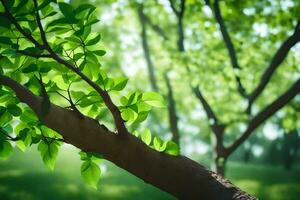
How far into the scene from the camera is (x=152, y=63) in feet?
48.4

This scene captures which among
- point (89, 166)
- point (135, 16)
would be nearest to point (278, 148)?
point (135, 16)

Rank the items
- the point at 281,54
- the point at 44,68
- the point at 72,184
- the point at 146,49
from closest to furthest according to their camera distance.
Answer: the point at 44,68 < the point at 281,54 < the point at 146,49 < the point at 72,184

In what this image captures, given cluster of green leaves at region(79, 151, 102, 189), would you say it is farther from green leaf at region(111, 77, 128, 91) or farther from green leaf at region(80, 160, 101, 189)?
green leaf at region(111, 77, 128, 91)

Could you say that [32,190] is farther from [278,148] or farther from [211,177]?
[278,148]

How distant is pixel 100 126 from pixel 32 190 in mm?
12884

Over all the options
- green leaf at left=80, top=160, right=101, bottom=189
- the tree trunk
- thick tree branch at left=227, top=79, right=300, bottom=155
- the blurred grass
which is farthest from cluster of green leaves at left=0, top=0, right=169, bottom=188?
the blurred grass

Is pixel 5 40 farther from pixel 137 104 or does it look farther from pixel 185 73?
pixel 185 73

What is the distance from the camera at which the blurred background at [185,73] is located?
27.1 ft

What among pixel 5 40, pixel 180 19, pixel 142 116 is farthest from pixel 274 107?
pixel 5 40

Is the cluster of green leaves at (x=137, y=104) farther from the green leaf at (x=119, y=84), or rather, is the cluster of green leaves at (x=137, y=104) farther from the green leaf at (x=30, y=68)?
the green leaf at (x=30, y=68)

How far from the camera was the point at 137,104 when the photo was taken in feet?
6.98

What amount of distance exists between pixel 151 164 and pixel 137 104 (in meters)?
0.37

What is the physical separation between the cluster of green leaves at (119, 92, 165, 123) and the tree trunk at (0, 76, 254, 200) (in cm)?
22

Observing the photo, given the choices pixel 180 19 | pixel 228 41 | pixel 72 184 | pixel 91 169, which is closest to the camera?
pixel 91 169
